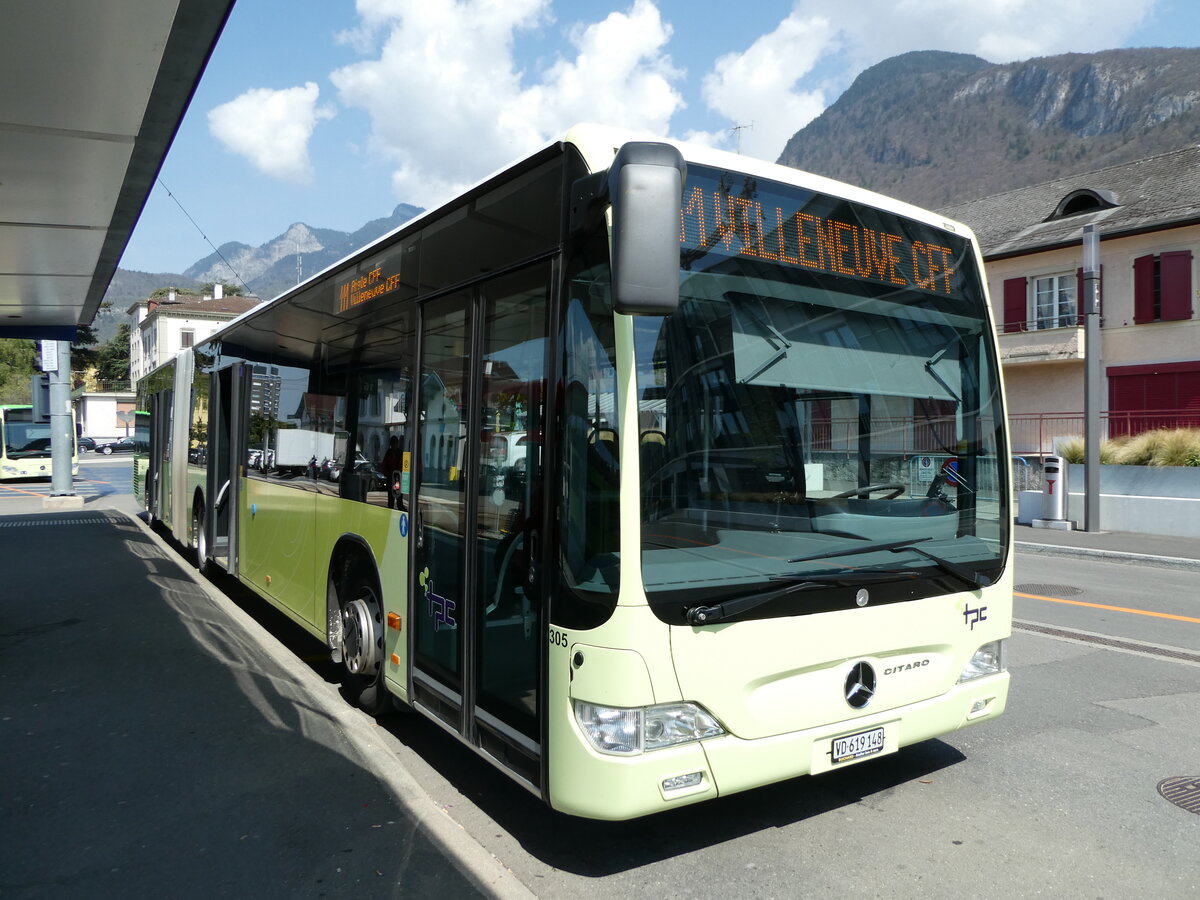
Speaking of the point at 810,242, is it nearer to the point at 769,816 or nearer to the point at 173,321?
the point at 769,816

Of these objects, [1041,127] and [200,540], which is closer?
[200,540]

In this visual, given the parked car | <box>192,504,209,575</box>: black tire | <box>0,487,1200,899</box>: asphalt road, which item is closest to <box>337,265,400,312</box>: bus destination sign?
<box>0,487,1200,899</box>: asphalt road

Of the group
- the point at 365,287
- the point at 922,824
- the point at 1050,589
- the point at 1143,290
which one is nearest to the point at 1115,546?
the point at 1050,589

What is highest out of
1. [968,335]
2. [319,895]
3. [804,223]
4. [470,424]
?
[804,223]

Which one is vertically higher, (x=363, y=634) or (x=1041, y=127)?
(x=1041, y=127)

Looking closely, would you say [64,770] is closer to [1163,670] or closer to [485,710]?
[485,710]

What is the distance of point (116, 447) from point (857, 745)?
2980 inches

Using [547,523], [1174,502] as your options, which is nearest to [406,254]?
[547,523]

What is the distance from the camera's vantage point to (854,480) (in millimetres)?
4211

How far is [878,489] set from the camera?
4.25 meters

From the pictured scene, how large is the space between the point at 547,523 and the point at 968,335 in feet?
7.84

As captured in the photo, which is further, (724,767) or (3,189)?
(3,189)

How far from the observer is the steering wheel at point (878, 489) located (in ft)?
13.6

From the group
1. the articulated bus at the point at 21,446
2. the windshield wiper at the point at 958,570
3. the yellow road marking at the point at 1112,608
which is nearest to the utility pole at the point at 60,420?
the articulated bus at the point at 21,446
